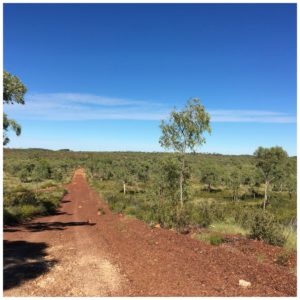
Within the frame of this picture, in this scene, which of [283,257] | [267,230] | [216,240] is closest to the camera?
[283,257]

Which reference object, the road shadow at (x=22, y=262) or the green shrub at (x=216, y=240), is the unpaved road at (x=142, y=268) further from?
the green shrub at (x=216, y=240)

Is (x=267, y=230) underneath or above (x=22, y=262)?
above

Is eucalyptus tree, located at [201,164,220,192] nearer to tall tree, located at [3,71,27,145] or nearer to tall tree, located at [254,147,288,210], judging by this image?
tall tree, located at [254,147,288,210]

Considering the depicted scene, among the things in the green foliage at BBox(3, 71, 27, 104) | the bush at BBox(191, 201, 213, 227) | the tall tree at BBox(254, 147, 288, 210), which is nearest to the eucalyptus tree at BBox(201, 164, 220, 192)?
the tall tree at BBox(254, 147, 288, 210)

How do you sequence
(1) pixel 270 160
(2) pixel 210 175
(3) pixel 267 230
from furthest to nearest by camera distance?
(2) pixel 210 175 < (1) pixel 270 160 < (3) pixel 267 230

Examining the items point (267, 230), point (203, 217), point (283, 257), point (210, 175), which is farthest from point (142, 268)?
point (210, 175)

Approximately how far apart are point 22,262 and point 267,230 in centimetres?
815

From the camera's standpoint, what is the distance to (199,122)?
78.1 ft

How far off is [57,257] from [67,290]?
3714mm

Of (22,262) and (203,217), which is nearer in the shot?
(22,262)

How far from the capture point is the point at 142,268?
9.38m

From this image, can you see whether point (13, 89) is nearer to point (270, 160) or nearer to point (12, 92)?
point (12, 92)

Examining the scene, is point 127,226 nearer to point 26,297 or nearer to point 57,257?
point 57,257

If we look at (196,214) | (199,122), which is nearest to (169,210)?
(196,214)
